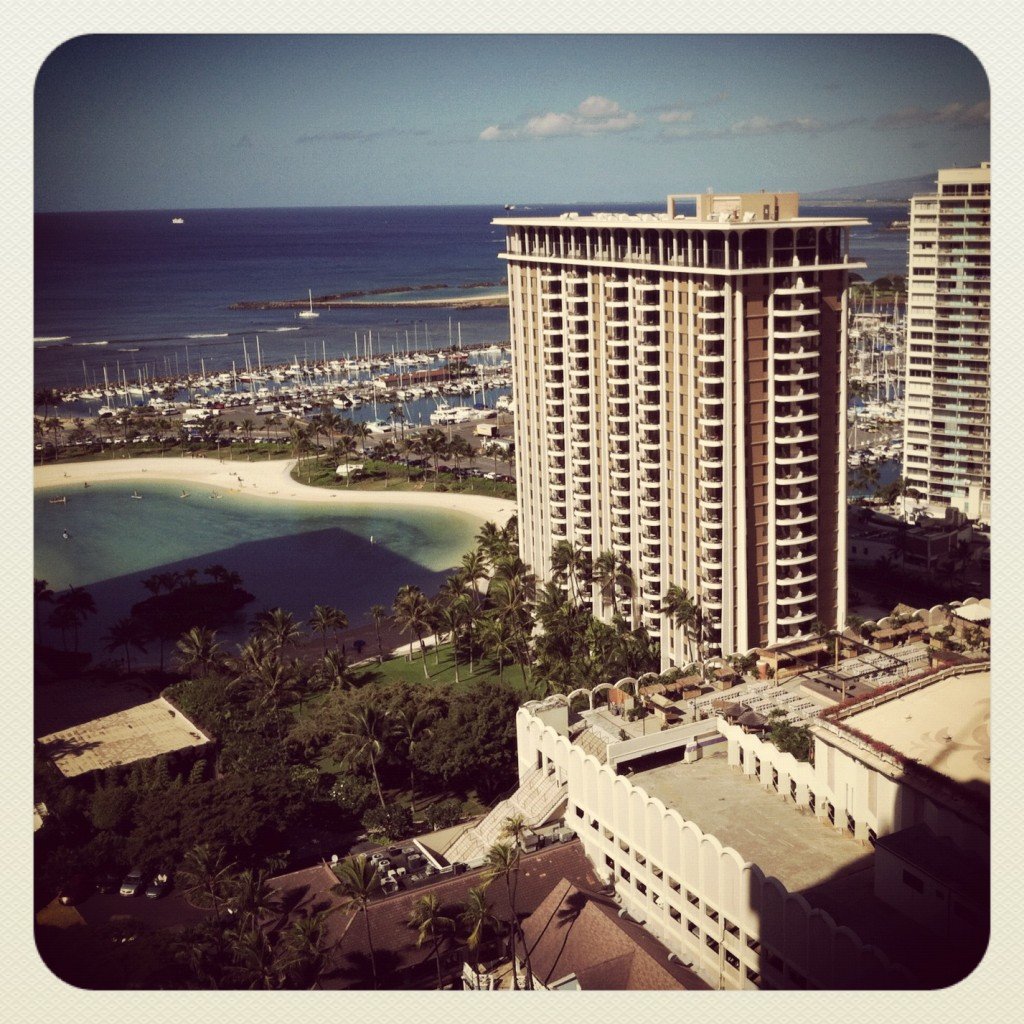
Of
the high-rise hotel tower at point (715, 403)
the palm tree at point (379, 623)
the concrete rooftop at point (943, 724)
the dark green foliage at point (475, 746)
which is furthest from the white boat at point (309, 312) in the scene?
the concrete rooftop at point (943, 724)

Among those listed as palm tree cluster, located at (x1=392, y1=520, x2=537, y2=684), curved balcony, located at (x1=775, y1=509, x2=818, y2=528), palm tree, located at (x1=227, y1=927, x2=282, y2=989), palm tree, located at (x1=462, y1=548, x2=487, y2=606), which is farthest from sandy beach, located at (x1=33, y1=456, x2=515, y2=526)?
palm tree, located at (x1=227, y1=927, x2=282, y2=989)

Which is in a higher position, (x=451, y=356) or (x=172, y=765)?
(x=451, y=356)

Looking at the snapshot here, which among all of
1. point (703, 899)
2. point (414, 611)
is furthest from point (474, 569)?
point (703, 899)

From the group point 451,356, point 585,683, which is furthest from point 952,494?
point 451,356

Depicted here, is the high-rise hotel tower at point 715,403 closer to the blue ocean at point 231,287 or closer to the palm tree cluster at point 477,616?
Answer: the palm tree cluster at point 477,616

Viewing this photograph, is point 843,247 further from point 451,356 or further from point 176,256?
point 176,256

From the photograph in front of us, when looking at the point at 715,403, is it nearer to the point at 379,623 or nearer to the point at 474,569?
the point at 474,569

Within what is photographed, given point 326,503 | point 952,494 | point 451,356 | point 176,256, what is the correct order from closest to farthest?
point 952,494
point 326,503
point 451,356
point 176,256
